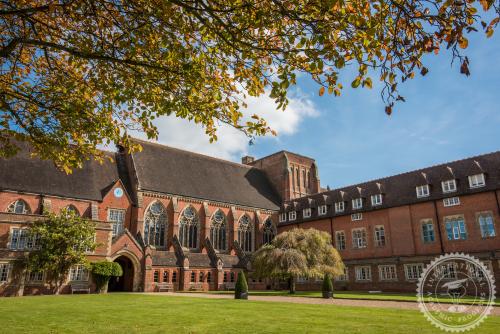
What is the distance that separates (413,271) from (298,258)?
1132 centimetres

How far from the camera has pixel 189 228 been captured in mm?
43469

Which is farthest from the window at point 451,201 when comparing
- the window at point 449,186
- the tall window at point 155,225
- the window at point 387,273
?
the tall window at point 155,225

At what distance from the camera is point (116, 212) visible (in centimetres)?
3762

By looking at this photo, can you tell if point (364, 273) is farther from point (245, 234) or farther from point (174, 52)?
point (174, 52)

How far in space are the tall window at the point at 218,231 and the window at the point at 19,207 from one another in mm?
20073

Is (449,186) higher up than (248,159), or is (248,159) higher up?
(248,159)

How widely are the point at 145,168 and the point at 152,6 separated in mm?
36185

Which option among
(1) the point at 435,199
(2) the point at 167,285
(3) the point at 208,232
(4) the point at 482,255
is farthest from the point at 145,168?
(4) the point at 482,255

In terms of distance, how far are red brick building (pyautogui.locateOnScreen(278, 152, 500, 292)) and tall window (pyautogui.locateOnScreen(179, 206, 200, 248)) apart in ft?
46.1

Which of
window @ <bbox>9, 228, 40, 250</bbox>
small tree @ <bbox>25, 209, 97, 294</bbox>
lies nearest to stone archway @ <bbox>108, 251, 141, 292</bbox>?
small tree @ <bbox>25, 209, 97, 294</bbox>

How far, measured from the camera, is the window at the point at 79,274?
101ft

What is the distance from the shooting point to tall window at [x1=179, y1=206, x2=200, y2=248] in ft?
141

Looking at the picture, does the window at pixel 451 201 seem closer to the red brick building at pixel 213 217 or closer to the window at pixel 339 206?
the red brick building at pixel 213 217

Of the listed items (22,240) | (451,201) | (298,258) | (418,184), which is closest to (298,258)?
(298,258)
